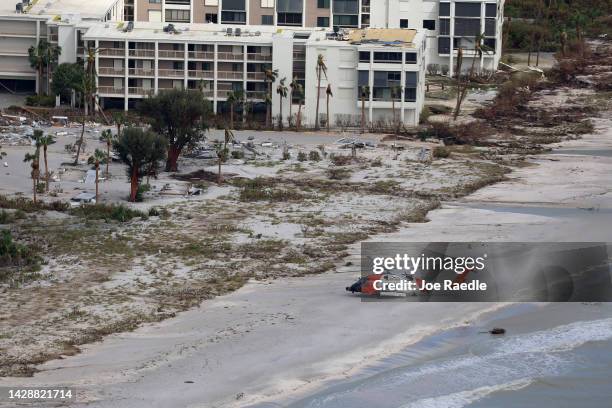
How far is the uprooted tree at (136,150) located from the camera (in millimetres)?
81188

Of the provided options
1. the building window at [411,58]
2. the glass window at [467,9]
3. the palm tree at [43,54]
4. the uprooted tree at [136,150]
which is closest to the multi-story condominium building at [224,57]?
the building window at [411,58]

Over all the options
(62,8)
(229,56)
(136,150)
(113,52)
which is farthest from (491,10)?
(136,150)

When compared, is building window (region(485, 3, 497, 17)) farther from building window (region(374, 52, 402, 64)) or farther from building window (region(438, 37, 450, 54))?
building window (region(374, 52, 402, 64))

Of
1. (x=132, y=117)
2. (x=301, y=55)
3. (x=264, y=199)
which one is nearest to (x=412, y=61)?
(x=301, y=55)

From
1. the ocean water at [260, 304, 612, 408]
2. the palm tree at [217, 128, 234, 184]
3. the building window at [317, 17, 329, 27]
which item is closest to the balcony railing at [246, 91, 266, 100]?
the palm tree at [217, 128, 234, 184]

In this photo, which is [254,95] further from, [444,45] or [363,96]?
[444,45]

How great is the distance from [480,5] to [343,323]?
245 feet

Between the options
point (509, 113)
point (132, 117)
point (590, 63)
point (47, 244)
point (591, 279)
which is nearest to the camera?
point (591, 279)

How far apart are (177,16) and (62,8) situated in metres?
12.4

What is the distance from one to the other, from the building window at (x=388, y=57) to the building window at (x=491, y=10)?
22825 millimetres

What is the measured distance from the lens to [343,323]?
57656mm

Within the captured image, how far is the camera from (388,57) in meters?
109

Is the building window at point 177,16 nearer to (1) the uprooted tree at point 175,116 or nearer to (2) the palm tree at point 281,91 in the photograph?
(2) the palm tree at point 281,91

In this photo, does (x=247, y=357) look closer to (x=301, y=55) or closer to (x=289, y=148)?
(x=289, y=148)
